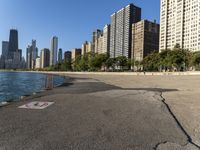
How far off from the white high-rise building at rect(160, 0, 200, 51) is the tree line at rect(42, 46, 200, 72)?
3998cm

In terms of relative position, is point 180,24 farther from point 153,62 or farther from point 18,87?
point 18,87

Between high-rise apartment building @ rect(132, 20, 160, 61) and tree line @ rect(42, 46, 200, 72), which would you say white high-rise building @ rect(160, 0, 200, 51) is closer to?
high-rise apartment building @ rect(132, 20, 160, 61)

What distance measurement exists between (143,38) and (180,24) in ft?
97.2

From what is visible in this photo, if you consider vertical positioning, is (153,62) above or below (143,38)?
below

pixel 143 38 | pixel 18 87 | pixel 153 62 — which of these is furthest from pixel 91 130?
pixel 143 38

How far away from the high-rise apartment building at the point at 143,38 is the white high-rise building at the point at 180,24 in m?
10.2

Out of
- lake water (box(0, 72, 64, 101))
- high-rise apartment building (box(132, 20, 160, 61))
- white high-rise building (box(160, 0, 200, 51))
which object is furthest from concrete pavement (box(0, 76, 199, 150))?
high-rise apartment building (box(132, 20, 160, 61))

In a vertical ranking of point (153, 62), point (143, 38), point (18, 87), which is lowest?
point (18, 87)

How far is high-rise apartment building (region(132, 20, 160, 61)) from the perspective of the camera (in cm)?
18950

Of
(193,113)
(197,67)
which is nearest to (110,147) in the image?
(193,113)

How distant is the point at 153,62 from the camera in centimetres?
12194

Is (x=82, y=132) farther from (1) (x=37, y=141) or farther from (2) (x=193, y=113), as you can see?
(2) (x=193, y=113)

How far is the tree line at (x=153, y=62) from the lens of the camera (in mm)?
100062

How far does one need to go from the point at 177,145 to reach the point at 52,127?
3110 millimetres
